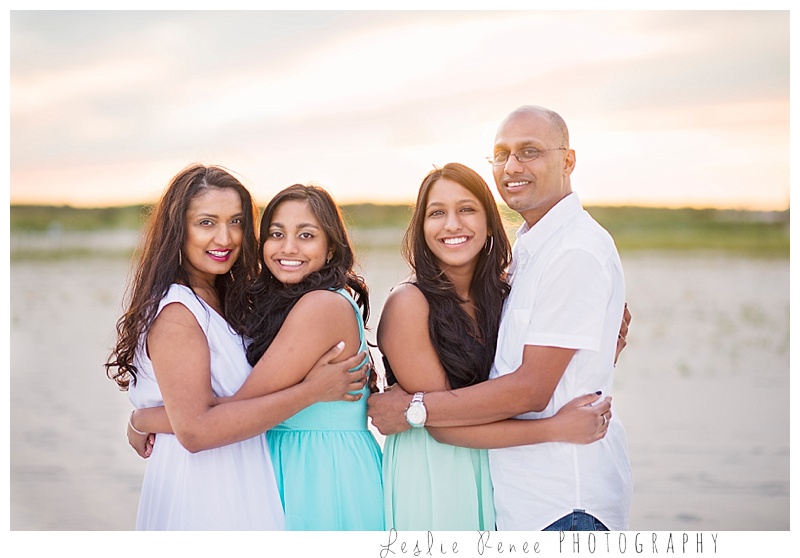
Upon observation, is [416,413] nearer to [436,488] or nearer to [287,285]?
[436,488]

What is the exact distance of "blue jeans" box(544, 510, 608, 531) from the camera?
329 centimetres

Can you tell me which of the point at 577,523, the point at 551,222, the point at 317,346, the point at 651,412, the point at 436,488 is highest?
the point at 551,222

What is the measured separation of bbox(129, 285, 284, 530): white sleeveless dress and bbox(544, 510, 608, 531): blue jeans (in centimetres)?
107

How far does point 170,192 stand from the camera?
136 inches

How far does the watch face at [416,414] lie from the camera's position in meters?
3.31

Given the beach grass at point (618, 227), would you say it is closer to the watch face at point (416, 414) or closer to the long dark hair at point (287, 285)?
the long dark hair at point (287, 285)

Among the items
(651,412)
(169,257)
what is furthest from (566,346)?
(651,412)

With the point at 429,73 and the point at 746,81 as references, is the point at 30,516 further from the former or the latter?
the point at 746,81

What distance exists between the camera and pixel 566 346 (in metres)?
3.23

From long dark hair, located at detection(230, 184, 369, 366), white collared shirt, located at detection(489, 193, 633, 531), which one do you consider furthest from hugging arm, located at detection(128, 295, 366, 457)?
white collared shirt, located at detection(489, 193, 633, 531)

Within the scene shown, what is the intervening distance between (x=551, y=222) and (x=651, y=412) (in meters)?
6.46

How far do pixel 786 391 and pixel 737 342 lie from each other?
318 cm

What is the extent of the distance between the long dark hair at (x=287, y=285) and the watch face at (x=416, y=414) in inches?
22.1
